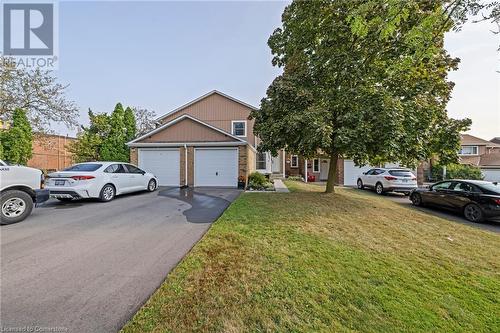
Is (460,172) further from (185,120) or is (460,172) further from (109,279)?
(109,279)

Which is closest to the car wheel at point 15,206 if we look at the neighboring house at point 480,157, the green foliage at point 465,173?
the green foliage at point 465,173

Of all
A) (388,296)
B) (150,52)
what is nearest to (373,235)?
(388,296)

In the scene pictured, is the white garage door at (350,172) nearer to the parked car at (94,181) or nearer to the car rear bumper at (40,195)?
the parked car at (94,181)

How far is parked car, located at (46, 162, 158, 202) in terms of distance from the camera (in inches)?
307

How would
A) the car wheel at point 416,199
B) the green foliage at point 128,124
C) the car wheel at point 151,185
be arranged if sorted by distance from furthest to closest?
the green foliage at point 128,124 < the car wheel at point 151,185 < the car wheel at point 416,199

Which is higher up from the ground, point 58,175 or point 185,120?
point 185,120

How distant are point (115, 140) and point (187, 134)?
8.62 meters

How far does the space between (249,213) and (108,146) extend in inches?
646

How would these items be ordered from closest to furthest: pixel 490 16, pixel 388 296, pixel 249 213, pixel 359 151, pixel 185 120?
pixel 388 296 < pixel 490 16 < pixel 249 213 < pixel 359 151 < pixel 185 120

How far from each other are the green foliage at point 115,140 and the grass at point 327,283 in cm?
1654

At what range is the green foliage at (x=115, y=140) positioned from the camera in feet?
58.8

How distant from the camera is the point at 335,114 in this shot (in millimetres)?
8617

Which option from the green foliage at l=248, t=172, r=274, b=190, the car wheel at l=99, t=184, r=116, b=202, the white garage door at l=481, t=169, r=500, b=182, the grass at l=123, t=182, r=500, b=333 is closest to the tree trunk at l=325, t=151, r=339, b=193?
the green foliage at l=248, t=172, r=274, b=190

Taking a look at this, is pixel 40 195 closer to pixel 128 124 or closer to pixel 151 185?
pixel 151 185
